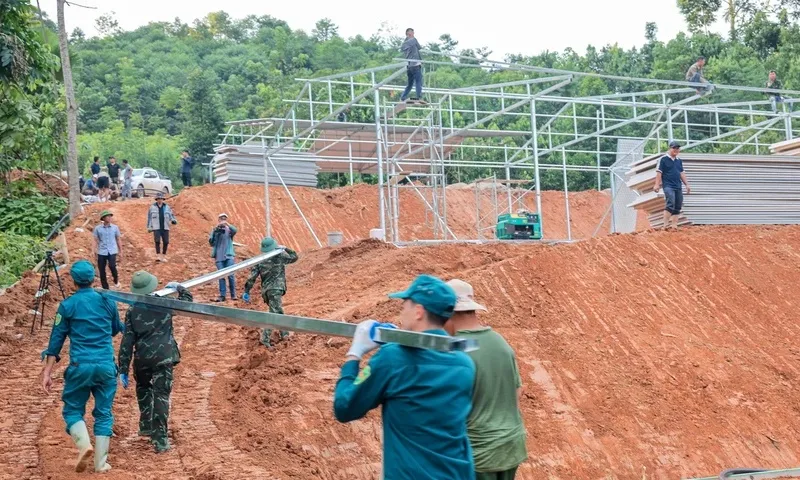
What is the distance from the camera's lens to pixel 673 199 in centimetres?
1888

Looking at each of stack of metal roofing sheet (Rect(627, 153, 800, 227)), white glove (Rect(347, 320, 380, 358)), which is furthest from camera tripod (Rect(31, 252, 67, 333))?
white glove (Rect(347, 320, 380, 358))

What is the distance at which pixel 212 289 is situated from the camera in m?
19.8

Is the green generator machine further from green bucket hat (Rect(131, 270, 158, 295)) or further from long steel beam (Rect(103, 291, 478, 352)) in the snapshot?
long steel beam (Rect(103, 291, 478, 352))

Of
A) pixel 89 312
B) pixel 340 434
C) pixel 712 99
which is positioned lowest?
pixel 340 434

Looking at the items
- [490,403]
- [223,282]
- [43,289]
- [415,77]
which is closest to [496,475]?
[490,403]

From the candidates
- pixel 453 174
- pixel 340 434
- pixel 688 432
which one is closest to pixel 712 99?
pixel 453 174

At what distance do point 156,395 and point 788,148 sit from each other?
17628 millimetres

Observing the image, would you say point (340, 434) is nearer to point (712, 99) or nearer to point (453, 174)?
point (453, 174)

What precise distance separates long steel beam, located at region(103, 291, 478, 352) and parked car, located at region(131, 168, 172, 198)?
31304mm

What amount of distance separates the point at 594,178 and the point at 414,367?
40399 millimetres

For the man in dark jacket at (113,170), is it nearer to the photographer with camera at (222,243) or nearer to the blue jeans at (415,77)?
the blue jeans at (415,77)

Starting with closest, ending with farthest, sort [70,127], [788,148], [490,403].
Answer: [490,403] → [788,148] → [70,127]

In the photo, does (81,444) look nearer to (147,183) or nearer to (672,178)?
(672,178)

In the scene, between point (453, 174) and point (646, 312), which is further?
point (453, 174)
